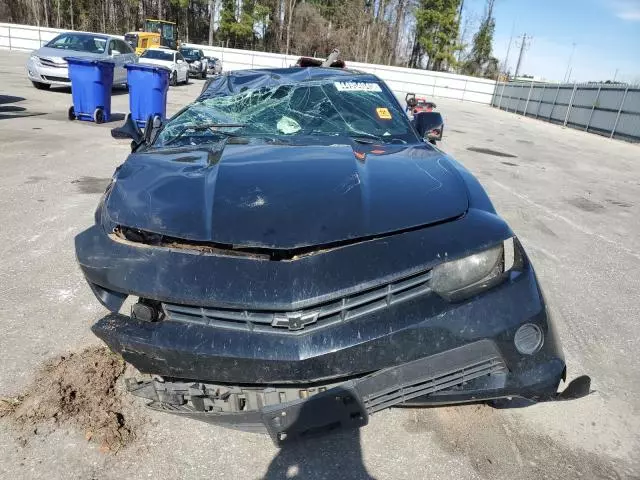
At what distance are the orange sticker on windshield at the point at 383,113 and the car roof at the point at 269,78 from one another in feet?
1.58

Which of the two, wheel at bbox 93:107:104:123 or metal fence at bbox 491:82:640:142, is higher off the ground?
metal fence at bbox 491:82:640:142

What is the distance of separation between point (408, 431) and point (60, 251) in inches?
129

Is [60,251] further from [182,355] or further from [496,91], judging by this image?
[496,91]

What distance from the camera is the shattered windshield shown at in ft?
10.0

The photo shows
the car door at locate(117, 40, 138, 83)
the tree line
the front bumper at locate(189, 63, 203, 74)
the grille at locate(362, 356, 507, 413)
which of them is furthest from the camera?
the tree line

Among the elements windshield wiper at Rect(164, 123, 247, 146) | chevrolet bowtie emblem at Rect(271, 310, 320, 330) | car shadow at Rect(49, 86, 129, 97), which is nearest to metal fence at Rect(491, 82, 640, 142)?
car shadow at Rect(49, 86, 129, 97)

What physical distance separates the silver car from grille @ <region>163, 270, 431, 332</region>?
41.0 feet

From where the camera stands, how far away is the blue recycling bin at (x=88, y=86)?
10.5 metres

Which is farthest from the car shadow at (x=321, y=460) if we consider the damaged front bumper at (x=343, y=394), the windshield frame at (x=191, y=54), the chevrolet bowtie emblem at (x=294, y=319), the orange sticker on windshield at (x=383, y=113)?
the windshield frame at (x=191, y=54)

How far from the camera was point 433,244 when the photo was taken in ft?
6.09

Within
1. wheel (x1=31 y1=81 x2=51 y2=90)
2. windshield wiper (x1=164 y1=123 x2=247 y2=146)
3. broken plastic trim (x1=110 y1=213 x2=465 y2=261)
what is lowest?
wheel (x1=31 y1=81 x2=51 y2=90)

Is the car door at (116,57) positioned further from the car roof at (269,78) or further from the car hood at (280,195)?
the car hood at (280,195)

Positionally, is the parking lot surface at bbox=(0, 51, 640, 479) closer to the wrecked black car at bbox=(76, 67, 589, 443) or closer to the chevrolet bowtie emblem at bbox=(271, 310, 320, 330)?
the wrecked black car at bbox=(76, 67, 589, 443)

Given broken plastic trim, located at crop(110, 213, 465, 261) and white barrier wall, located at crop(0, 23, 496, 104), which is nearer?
broken plastic trim, located at crop(110, 213, 465, 261)
